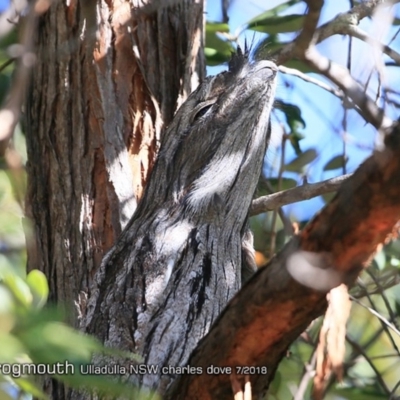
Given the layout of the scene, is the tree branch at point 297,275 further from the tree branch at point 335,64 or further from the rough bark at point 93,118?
the rough bark at point 93,118

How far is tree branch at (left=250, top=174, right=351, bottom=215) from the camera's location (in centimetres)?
274

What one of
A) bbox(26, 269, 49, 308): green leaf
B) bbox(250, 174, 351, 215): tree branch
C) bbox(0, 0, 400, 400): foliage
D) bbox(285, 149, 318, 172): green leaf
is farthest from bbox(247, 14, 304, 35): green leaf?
bbox(26, 269, 49, 308): green leaf

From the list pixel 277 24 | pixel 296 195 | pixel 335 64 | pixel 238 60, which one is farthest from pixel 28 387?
pixel 277 24

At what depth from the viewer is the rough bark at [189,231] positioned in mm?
2406

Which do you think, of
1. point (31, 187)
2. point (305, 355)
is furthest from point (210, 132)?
point (305, 355)

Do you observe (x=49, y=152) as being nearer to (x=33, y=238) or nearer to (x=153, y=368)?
(x=33, y=238)

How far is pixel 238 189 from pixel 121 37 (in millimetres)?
855

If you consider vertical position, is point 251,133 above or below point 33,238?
above

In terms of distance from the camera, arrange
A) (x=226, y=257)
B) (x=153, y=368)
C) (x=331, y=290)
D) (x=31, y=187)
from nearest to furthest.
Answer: (x=331, y=290) → (x=153, y=368) → (x=226, y=257) → (x=31, y=187)

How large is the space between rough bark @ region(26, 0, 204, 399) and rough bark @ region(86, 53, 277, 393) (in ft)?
0.55

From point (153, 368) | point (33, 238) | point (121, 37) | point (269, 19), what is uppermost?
point (269, 19)

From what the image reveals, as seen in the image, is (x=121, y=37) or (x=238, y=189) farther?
(x=121, y=37)

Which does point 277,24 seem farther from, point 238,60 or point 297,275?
point 297,275

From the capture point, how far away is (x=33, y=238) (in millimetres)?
2895
